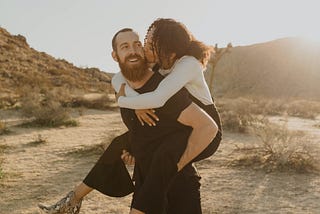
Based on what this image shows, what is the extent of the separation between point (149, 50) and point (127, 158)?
0.74 metres

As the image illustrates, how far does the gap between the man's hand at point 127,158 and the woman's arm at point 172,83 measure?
0.51 metres

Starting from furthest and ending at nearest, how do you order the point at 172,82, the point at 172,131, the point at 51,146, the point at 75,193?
the point at 51,146 < the point at 75,193 < the point at 172,131 < the point at 172,82

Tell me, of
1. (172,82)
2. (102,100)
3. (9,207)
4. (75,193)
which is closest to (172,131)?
(172,82)

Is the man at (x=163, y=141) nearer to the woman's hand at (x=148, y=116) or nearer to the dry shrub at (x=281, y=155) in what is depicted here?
the woman's hand at (x=148, y=116)

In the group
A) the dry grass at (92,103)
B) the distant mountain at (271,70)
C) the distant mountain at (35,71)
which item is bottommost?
the distant mountain at (271,70)

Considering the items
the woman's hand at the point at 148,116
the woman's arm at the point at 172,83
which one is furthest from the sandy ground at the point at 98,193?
the woman's arm at the point at 172,83

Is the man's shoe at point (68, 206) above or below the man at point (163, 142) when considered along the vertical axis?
below

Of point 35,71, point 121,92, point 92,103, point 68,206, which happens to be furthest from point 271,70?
point 121,92

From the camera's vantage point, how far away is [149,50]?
2.46 meters

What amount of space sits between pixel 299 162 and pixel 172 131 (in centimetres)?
512

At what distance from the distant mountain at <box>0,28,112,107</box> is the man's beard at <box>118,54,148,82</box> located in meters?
21.5

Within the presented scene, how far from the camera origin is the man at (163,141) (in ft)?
7.66

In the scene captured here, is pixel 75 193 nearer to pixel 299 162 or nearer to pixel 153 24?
pixel 153 24

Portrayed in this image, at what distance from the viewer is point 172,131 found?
243cm
